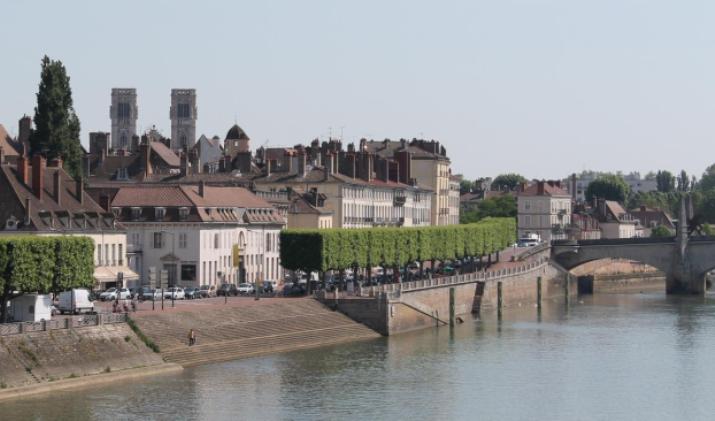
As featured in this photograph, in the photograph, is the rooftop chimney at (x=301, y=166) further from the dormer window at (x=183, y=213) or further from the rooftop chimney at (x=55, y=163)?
the rooftop chimney at (x=55, y=163)

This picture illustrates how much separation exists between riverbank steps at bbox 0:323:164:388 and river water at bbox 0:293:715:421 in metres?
1.38

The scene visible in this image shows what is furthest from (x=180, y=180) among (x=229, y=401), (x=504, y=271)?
(x=229, y=401)

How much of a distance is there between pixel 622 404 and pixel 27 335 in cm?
2571

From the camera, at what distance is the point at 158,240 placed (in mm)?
112438

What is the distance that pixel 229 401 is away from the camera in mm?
73125

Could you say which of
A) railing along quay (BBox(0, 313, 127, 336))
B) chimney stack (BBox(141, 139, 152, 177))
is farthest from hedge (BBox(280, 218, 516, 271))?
railing along quay (BBox(0, 313, 127, 336))

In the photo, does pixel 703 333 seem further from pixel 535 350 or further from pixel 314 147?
pixel 314 147

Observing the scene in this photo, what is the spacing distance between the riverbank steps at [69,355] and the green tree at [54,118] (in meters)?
34.4

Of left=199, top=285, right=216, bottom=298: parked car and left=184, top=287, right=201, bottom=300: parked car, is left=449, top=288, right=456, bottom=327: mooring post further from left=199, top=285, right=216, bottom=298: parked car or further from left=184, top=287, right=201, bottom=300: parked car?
left=184, top=287, right=201, bottom=300: parked car

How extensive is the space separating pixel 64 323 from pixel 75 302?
969cm

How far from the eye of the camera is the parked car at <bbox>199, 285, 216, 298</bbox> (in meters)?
105

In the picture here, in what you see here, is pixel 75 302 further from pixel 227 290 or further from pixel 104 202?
pixel 227 290

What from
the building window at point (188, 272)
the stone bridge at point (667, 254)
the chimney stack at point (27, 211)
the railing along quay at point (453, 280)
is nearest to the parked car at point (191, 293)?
the building window at point (188, 272)

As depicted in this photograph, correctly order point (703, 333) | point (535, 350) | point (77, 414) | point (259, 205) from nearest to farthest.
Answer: point (77, 414) → point (535, 350) → point (703, 333) → point (259, 205)
